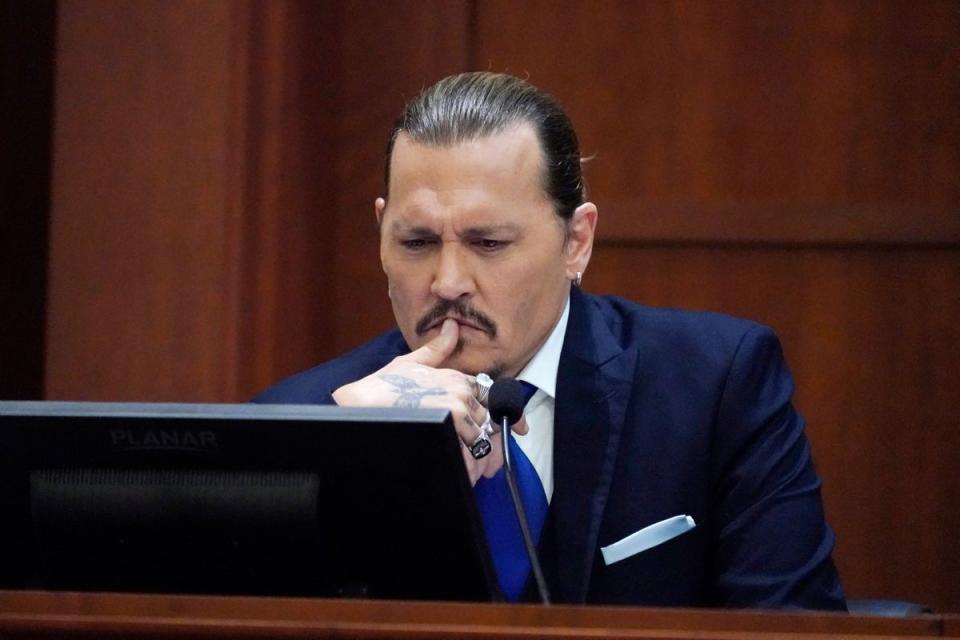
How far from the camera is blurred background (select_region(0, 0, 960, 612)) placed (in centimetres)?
251

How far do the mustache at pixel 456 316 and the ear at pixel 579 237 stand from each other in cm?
20

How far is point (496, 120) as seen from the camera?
6.19 ft

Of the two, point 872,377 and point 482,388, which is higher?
point 482,388

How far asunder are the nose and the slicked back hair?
0.16m

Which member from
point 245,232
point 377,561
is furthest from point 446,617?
point 245,232

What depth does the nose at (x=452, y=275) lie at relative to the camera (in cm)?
177

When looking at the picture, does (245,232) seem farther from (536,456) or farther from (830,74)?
(830,74)

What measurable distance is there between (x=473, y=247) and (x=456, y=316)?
3.7 inches

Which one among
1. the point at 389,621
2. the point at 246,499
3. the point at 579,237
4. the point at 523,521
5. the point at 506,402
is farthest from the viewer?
the point at 579,237

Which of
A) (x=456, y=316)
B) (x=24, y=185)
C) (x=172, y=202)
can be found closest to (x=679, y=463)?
(x=456, y=316)

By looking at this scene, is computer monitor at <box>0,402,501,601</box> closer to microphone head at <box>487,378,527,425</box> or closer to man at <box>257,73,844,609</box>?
microphone head at <box>487,378,527,425</box>

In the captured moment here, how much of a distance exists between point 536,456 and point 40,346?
124 cm

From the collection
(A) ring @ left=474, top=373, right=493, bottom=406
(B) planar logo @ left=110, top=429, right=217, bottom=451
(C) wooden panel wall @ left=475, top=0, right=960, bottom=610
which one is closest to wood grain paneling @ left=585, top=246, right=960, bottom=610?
(C) wooden panel wall @ left=475, top=0, right=960, bottom=610

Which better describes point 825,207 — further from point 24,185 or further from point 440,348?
point 24,185
